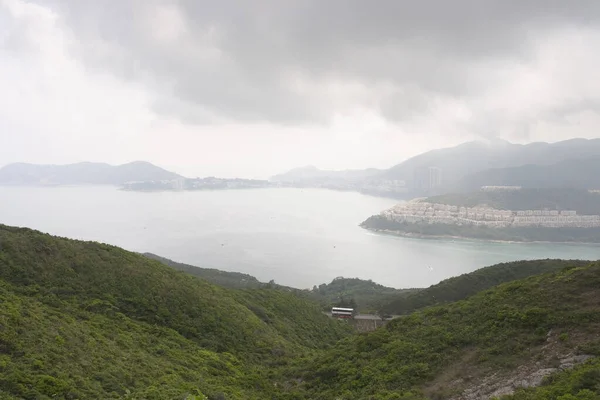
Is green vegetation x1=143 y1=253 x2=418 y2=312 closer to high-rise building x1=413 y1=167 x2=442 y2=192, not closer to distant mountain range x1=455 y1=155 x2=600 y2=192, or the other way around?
distant mountain range x1=455 y1=155 x2=600 y2=192

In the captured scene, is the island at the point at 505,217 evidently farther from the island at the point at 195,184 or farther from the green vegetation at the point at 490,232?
the island at the point at 195,184

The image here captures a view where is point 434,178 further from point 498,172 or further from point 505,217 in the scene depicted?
point 505,217

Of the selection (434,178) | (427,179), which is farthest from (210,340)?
(434,178)

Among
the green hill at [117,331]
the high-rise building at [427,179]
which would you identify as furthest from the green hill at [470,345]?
the high-rise building at [427,179]

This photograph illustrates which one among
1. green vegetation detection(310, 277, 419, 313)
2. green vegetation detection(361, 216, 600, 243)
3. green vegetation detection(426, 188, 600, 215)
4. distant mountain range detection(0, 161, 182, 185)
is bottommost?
green vegetation detection(310, 277, 419, 313)

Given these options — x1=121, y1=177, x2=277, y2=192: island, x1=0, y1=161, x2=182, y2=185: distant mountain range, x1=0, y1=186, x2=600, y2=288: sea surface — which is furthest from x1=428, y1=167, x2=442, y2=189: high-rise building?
x1=0, y1=161, x2=182, y2=185: distant mountain range

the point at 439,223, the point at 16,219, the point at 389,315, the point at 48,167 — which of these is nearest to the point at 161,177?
the point at 48,167

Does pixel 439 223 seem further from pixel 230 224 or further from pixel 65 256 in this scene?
pixel 65 256
